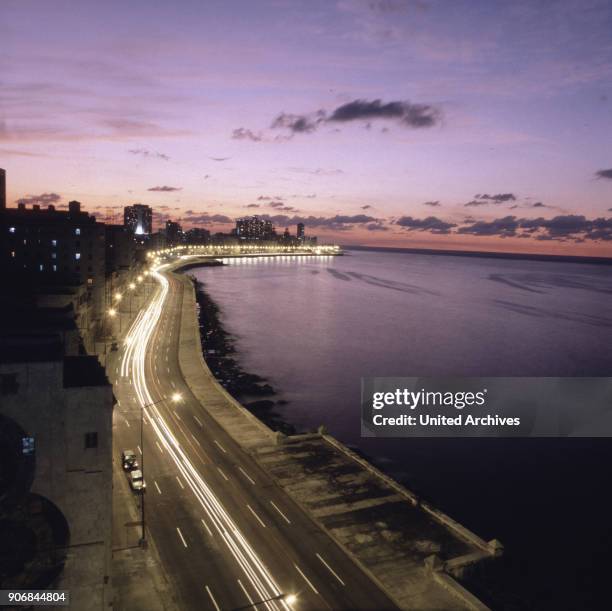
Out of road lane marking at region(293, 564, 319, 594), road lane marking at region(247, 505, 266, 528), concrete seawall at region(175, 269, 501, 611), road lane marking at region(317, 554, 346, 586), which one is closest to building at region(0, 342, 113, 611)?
road lane marking at region(247, 505, 266, 528)

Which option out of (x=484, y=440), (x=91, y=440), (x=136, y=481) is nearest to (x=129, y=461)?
(x=136, y=481)

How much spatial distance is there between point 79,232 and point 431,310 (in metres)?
117

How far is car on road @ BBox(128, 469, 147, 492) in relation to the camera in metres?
39.9

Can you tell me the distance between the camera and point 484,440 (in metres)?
66.6

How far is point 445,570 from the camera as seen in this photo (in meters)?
32.6

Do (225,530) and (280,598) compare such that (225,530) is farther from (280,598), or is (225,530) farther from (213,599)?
(280,598)

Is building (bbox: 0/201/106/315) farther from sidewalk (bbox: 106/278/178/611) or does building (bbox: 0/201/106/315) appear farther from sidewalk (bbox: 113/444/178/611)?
sidewalk (bbox: 113/444/178/611)

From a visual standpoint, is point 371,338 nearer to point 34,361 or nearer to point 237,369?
point 237,369

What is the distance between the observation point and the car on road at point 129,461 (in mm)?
43688

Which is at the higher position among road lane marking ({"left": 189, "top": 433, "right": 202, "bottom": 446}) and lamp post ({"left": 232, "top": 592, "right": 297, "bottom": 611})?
road lane marking ({"left": 189, "top": 433, "right": 202, "bottom": 446})

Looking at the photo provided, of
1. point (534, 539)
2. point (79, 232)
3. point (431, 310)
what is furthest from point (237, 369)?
point (431, 310)
